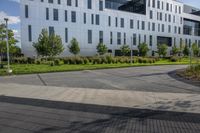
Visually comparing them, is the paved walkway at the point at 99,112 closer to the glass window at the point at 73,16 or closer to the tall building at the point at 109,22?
the tall building at the point at 109,22

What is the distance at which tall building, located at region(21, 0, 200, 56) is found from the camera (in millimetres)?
48000

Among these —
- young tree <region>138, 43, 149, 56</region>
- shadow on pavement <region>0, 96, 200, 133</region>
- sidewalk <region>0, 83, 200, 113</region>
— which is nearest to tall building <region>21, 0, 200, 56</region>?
young tree <region>138, 43, 149, 56</region>

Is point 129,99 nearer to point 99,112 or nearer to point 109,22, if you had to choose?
point 99,112

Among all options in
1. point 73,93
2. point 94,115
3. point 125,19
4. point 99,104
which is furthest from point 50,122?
point 125,19

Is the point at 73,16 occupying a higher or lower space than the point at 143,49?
higher

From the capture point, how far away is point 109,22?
5950 cm

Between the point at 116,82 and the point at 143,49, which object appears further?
the point at 143,49

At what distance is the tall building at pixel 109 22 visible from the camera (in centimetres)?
4800

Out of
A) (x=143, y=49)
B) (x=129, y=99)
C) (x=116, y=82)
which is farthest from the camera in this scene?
(x=143, y=49)

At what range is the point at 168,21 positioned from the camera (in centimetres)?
7319

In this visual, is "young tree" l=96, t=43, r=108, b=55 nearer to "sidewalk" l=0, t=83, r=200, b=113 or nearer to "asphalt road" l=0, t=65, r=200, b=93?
"asphalt road" l=0, t=65, r=200, b=93

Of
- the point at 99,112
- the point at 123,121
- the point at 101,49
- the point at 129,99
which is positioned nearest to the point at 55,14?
the point at 101,49

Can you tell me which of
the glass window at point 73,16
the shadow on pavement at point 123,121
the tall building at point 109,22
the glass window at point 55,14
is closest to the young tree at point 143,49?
the tall building at point 109,22

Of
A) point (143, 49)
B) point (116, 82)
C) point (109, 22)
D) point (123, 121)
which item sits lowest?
point (123, 121)
